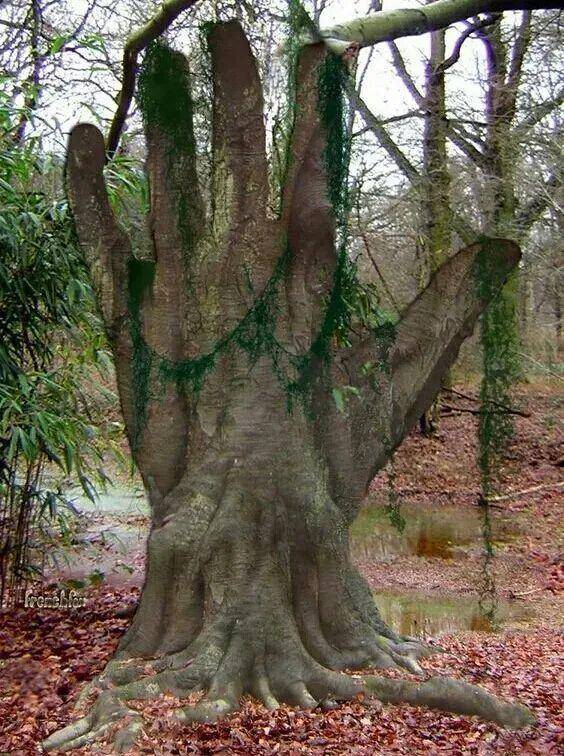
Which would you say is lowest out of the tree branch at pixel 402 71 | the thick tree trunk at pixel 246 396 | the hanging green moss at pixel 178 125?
the thick tree trunk at pixel 246 396

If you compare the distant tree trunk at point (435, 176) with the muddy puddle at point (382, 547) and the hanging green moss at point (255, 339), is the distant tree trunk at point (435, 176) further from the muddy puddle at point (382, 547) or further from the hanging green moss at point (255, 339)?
the hanging green moss at point (255, 339)

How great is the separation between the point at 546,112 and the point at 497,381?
9.55m

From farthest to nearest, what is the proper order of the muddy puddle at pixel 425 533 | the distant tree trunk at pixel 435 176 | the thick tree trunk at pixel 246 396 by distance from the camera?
the distant tree trunk at pixel 435 176, the muddy puddle at pixel 425 533, the thick tree trunk at pixel 246 396

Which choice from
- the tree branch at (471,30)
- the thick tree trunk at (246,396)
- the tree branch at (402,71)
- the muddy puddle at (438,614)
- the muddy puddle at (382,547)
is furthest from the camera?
the tree branch at (402,71)

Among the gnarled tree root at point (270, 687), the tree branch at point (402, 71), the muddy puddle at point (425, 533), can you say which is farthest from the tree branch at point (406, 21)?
the tree branch at point (402, 71)

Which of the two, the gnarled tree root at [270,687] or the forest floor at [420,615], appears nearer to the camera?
the forest floor at [420,615]

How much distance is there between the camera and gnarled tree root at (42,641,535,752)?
405 centimetres

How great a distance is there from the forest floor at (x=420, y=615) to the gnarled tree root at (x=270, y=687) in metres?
0.07

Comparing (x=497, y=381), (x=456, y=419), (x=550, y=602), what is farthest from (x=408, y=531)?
(x=497, y=381)

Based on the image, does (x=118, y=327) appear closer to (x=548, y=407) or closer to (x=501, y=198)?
(x=501, y=198)

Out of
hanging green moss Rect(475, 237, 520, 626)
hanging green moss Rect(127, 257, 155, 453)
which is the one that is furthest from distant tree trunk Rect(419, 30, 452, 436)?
hanging green moss Rect(127, 257, 155, 453)

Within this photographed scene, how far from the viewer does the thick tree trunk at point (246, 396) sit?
430cm

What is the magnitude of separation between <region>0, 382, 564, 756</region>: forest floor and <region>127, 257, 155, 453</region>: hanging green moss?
1432 millimetres

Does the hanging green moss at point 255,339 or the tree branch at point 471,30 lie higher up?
the tree branch at point 471,30
